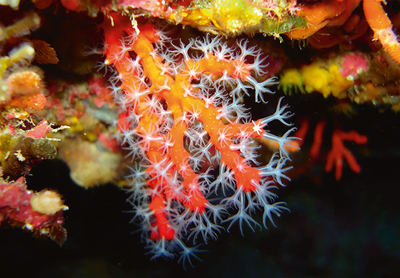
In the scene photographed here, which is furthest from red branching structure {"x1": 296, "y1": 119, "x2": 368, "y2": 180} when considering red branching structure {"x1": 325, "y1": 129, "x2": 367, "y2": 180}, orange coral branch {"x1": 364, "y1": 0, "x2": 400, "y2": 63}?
orange coral branch {"x1": 364, "y1": 0, "x2": 400, "y2": 63}

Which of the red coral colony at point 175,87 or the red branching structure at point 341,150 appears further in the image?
the red branching structure at point 341,150

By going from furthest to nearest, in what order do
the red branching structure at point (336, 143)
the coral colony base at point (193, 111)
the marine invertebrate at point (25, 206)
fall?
the red branching structure at point (336, 143) < the coral colony base at point (193, 111) < the marine invertebrate at point (25, 206)

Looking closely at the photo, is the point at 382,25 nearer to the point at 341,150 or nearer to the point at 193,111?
the point at 193,111

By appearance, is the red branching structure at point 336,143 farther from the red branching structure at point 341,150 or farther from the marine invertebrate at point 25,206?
the marine invertebrate at point 25,206

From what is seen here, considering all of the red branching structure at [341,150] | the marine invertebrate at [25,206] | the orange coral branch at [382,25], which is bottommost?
the red branching structure at [341,150]

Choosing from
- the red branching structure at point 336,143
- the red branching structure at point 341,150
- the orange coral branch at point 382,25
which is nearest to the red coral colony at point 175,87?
the orange coral branch at point 382,25

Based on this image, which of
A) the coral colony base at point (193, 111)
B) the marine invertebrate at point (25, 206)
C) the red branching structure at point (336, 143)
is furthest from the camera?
the red branching structure at point (336, 143)

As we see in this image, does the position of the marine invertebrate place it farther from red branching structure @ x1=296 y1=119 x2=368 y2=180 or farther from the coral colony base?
red branching structure @ x1=296 y1=119 x2=368 y2=180

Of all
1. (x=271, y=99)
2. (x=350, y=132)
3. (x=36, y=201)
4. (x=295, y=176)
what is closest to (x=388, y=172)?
(x=350, y=132)

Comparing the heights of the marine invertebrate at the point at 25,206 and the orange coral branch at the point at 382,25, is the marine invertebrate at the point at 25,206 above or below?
below

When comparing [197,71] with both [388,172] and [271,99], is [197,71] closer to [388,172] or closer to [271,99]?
[271,99]
